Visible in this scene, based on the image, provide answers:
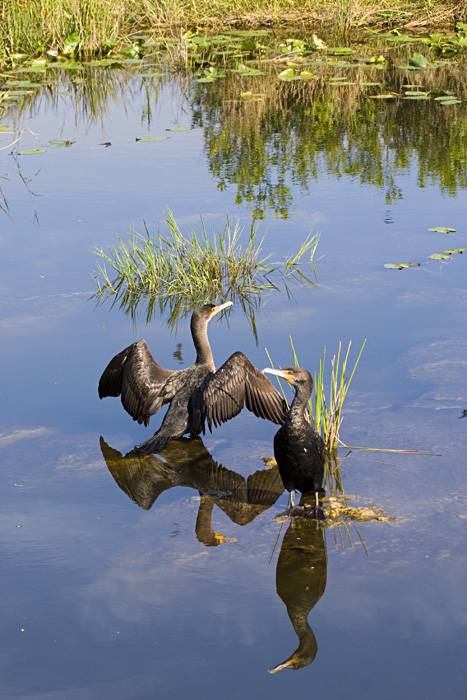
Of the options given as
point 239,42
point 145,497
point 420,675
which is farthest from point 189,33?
point 420,675

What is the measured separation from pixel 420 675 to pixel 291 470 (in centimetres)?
134

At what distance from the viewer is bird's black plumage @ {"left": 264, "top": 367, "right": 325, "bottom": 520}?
446 centimetres

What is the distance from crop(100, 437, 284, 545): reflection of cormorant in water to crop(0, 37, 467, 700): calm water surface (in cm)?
1

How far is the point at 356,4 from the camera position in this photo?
18.6m

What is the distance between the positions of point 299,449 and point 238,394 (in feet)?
2.70

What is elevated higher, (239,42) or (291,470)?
(239,42)

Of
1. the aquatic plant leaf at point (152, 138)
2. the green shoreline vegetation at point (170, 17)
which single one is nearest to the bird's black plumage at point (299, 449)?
the aquatic plant leaf at point (152, 138)

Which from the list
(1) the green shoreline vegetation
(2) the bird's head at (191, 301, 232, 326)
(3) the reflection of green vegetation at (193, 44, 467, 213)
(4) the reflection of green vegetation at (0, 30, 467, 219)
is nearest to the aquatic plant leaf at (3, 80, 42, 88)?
(4) the reflection of green vegetation at (0, 30, 467, 219)

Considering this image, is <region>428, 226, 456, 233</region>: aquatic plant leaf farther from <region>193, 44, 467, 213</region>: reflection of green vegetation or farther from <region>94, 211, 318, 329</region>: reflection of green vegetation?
<region>193, 44, 467, 213</region>: reflection of green vegetation

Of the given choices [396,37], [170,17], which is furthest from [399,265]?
[170,17]

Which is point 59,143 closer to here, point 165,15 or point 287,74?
point 287,74

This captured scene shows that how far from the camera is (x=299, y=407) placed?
15.0 feet

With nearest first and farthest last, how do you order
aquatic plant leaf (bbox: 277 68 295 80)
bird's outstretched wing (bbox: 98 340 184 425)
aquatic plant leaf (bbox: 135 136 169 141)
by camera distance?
bird's outstretched wing (bbox: 98 340 184 425) → aquatic plant leaf (bbox: 135 136 169 141) → aquatic plant leaf (bbox: 277 68 295 80)

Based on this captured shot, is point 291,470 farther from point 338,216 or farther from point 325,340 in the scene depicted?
point 338,216
